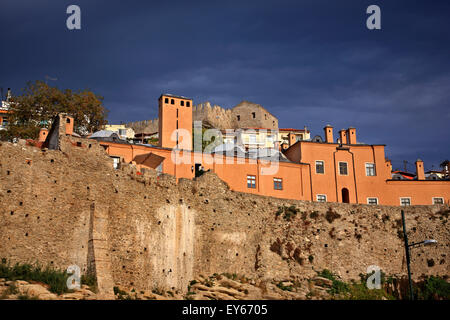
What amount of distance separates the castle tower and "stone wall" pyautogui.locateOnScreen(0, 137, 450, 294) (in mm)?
12073

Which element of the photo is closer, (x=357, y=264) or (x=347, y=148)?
(x=357, y=264)

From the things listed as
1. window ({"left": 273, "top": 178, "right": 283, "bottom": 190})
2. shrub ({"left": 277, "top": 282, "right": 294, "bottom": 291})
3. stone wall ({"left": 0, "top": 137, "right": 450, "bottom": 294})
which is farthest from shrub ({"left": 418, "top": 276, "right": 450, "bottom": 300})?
window ({"left": 273, "top": 178, "right": 283, "bottom": 190})

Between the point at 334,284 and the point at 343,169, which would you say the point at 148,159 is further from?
the point at 343,169

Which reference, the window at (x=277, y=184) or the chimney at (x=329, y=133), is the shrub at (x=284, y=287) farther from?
the chimney at (x=329, y=133)

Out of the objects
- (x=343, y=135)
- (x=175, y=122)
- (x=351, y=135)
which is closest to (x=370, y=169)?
(x=351, y=135)

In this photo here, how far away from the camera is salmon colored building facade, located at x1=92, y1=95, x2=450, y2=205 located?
158 ft

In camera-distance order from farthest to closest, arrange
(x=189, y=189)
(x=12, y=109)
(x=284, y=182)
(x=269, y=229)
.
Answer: (x=12, y=109)
(x=284, y=182)
(x=269, y=229)
(x=189, y=189)

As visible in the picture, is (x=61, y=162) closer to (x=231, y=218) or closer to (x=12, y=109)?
(x=231, y=218)

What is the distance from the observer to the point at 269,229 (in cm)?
4194

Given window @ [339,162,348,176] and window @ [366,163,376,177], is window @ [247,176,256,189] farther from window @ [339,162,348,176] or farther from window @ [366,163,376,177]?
window @ [366,163,376,177]

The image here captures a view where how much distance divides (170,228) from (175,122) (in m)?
19.1

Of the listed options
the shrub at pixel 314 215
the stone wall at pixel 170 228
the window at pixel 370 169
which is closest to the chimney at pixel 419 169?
the window at pixel 370 169

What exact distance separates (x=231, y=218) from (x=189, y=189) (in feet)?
13.9
